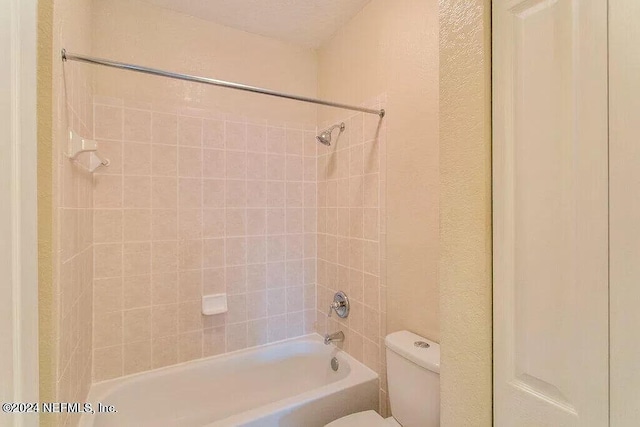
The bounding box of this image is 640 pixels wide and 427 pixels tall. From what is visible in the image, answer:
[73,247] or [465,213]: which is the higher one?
[465,213]

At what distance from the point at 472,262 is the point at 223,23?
2.07m

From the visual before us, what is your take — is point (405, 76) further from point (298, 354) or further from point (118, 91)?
point (298, 354)

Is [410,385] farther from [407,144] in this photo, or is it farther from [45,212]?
[45,212]

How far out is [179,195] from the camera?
1.74 metres

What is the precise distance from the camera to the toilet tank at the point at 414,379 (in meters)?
1.11

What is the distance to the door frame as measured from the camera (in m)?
0.54

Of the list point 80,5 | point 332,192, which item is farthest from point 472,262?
point 80,5

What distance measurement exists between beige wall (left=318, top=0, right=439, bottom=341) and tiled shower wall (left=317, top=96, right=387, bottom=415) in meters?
0.05

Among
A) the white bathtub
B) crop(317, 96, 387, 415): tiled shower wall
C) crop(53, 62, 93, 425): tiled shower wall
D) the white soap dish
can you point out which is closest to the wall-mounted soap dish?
crop(53, 62, 93, 425): tiled shower wall

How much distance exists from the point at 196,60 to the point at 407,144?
1.46 metres

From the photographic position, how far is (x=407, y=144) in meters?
1.41

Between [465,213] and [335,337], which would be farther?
[335,337]

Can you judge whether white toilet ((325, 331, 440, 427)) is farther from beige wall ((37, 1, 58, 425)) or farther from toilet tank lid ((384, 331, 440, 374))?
beige wall ((37, 1, 58, 425))

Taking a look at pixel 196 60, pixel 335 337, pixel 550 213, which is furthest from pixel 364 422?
pixel 196 60
